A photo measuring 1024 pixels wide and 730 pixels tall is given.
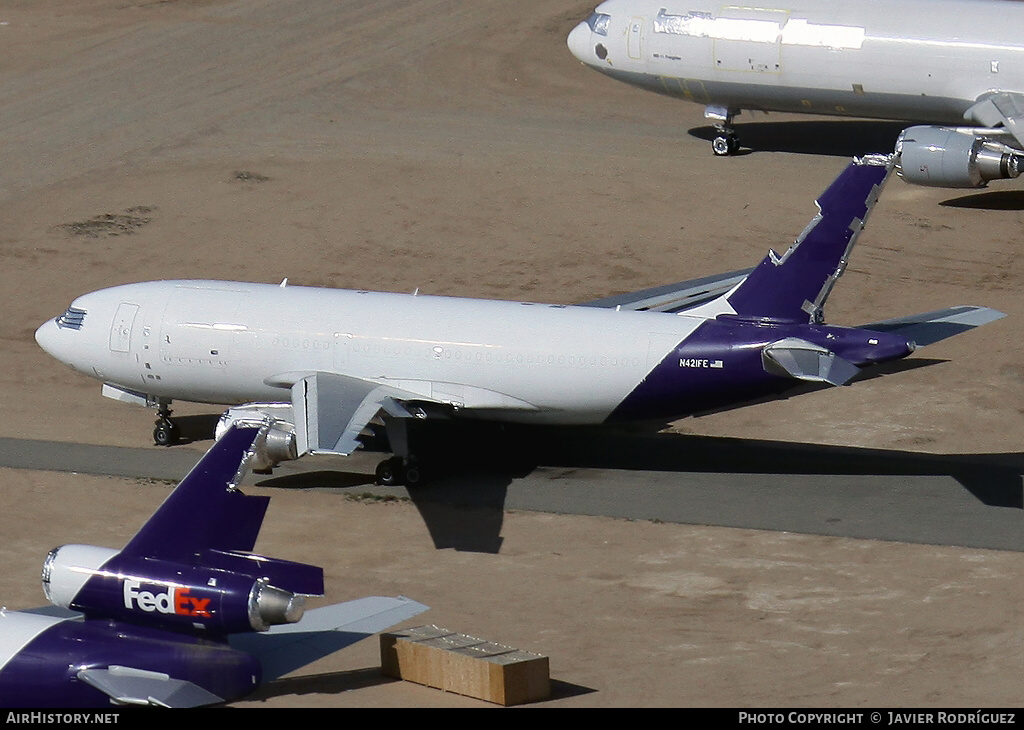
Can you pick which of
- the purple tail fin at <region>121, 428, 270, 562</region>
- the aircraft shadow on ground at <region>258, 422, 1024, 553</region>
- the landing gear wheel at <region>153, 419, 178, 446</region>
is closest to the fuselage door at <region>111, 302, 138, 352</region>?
the landing gear wheel at <region>153, 419, 178, 446</region>

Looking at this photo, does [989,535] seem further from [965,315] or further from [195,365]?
[195,365]

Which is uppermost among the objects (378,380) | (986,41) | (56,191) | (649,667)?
(986,41)

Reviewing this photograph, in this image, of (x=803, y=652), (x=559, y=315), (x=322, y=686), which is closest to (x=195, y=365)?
(x=559, y=315)

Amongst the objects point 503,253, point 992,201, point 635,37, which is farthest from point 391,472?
point 992,201

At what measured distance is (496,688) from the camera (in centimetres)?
2669

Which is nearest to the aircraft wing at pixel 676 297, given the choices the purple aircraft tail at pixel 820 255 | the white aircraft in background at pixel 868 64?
the purple aircraft tail at pixel 820 255

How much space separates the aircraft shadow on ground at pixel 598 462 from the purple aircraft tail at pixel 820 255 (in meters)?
4.40

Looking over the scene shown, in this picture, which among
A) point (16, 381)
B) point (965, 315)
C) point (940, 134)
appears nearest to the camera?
point (965, 315)

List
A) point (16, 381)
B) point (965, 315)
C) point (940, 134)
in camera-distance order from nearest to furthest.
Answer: point (965, 315)
point (16, 381)
point (940, 134)

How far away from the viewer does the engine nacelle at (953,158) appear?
2232 inches

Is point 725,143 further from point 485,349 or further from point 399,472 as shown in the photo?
point 399,472

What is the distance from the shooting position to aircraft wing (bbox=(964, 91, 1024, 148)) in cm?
5669

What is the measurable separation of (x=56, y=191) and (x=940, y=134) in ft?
105

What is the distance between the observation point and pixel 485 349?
38.8 metres
